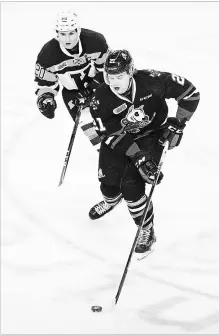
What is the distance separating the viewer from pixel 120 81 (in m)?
3.71

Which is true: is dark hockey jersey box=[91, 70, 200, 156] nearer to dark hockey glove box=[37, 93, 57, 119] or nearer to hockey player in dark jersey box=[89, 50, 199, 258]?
hockey player in dark jersey box=[89, 50, 199, 258]

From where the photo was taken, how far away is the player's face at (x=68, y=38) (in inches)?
179

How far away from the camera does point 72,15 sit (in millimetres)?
4574

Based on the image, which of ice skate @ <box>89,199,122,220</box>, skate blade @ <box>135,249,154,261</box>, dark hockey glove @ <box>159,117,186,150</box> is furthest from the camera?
ice skate @ <box>89,199,122,220</box>

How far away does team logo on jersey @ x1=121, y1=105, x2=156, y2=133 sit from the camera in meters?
3.86

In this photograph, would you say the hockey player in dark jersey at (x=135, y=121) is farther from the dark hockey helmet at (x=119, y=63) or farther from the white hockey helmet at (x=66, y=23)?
the white hockey helmet at (x=66, y=23)

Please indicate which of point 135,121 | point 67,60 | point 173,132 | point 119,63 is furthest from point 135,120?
point 67,60

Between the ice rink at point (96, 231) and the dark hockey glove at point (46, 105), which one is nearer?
the ice rink at point (96, 231)

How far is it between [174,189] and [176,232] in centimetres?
55

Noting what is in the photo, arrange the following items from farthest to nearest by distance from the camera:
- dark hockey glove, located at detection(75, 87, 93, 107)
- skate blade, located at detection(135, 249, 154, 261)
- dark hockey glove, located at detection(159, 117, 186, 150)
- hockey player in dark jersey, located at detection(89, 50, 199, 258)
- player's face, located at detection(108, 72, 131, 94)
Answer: dark hockey glove, located at detection(75, 87, 93, 107) < skate blade, located at detection(135, 249, 154, 261) < dark hockey glove, located at detection(159, 117, 186, 150) < hockey player in dark jersey, located at detection(89, 50, 199, 258) < player's face, located at detection(108, 72, 131, 94)

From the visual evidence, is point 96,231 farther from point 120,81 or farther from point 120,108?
point 120,81

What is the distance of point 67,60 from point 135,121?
103 cm

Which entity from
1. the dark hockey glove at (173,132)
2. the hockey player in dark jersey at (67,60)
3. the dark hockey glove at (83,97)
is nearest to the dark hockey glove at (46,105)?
the hockey player in dark jersey at (67,60)

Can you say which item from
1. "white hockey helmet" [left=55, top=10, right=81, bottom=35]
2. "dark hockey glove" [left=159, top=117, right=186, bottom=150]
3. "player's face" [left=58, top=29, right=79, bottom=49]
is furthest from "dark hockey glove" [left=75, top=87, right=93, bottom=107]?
"dark hockey glove" [left=159, top=117, right=186, bottom=150]
